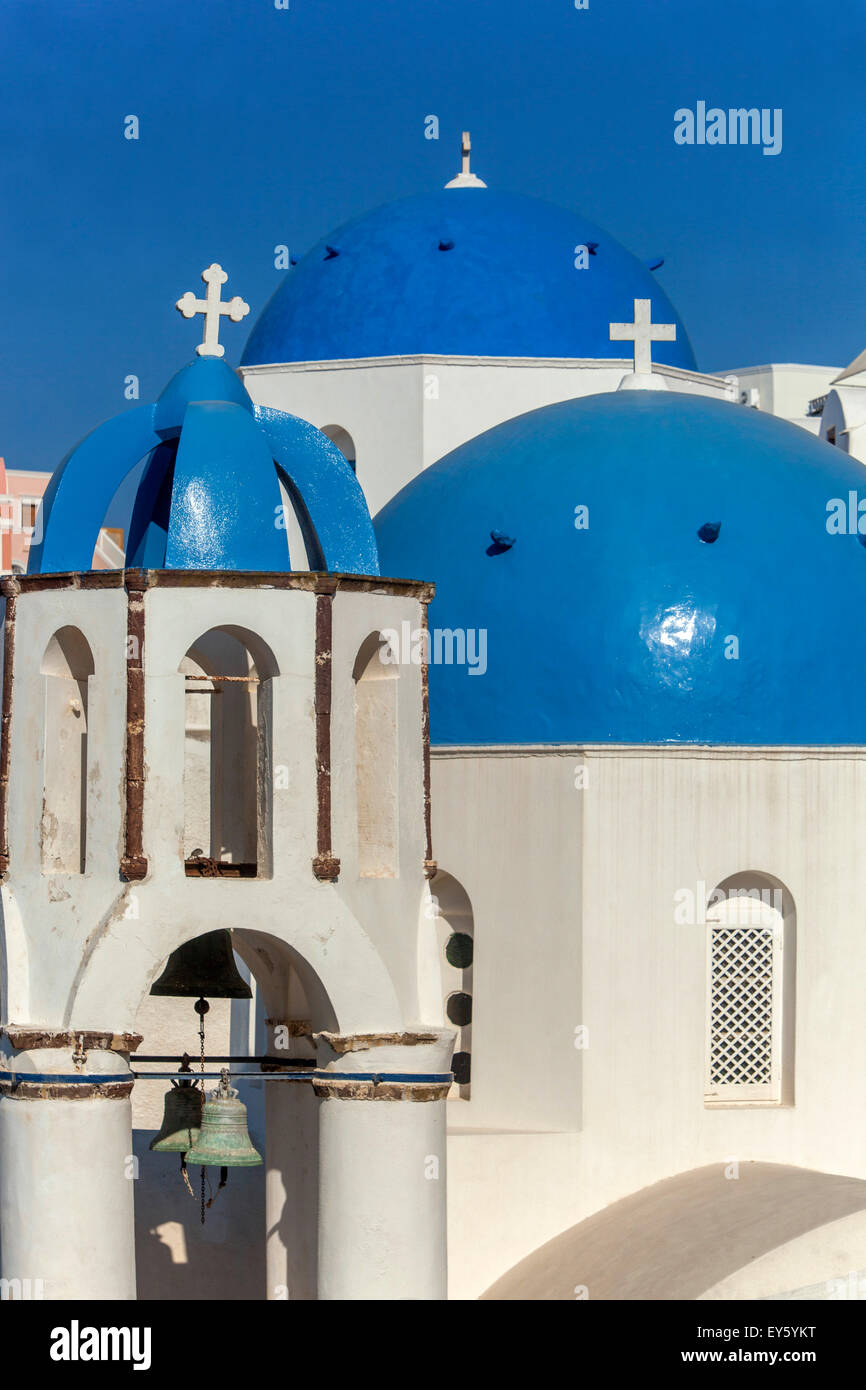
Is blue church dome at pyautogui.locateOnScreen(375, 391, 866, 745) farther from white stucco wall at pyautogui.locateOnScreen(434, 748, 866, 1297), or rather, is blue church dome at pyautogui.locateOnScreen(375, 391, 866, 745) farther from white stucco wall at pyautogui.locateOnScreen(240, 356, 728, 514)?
white stucco wall at pyautogui.locateOnScreen(240, 356, 728, 514)

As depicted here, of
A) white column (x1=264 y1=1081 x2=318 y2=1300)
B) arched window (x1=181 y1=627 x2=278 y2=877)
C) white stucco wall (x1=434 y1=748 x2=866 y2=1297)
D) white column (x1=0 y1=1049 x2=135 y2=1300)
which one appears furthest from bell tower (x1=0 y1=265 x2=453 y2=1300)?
white stucco wall (x1=434 y1=748 x2=866 y2=1297)

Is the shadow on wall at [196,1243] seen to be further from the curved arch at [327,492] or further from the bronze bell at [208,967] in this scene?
the curved arch at [327,492]

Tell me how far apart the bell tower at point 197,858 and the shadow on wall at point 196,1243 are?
3.38 meters

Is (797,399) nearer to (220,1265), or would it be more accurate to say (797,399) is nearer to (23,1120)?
(220,1265)

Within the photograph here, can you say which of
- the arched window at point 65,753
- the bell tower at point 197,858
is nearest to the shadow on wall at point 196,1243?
the bell tower at point 197,858

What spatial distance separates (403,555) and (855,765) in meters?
3.80

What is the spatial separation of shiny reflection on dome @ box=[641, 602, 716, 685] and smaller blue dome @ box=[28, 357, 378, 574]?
2796 mm

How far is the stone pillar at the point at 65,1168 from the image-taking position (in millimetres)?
11219

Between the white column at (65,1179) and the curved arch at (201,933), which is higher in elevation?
the curved arch at (201,933)

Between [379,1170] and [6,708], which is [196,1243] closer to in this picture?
[379,1170]

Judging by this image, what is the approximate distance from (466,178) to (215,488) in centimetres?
1025

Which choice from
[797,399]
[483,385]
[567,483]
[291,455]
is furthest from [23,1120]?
[797,399]

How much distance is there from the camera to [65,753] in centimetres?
1226

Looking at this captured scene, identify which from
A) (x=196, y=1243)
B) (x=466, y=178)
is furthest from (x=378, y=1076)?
(x=466, y=178)
